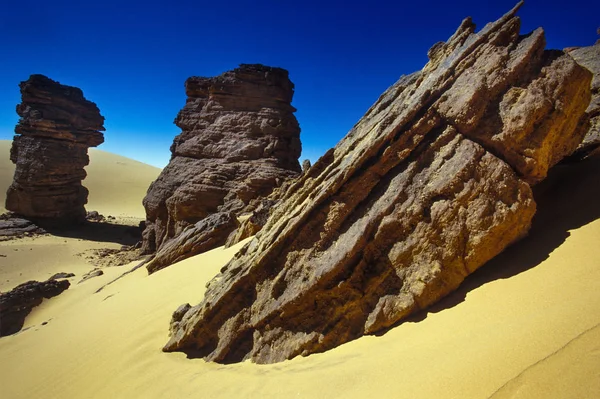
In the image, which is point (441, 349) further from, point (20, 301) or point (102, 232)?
point (102, 232)

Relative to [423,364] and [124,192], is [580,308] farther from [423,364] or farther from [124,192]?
[124,192]

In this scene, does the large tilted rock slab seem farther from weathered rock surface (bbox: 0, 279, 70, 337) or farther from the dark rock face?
the dark rock face

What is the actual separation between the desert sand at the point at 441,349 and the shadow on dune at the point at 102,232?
18188 millimetres

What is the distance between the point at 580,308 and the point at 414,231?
5.04 feet

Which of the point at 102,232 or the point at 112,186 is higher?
the point at 112,186

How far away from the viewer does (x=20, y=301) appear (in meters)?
8.94

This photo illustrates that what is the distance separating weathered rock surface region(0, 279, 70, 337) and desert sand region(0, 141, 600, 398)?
2.95 metres

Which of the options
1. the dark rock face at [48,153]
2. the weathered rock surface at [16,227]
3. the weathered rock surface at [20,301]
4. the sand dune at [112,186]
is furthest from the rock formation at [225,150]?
the sand dune at [112,186]

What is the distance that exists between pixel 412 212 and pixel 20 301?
1099cm

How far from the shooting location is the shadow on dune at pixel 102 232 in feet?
73.0

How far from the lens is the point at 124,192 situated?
53.4m

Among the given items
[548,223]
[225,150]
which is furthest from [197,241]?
[548,223]

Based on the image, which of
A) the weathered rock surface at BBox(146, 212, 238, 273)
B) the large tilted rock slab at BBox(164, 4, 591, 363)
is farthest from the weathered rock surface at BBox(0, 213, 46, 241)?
the large tilted rock slab at BBox(164, 4, 591, 363)

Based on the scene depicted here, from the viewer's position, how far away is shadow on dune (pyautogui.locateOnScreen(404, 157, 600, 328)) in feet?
10.5
